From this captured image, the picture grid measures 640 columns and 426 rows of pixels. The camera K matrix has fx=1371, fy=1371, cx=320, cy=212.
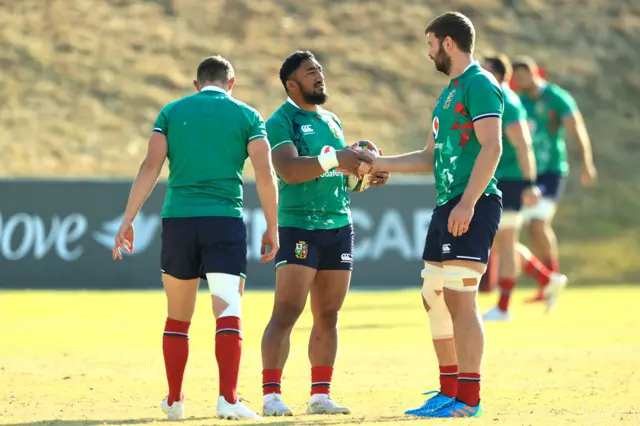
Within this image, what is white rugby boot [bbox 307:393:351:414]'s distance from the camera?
809 centimetres

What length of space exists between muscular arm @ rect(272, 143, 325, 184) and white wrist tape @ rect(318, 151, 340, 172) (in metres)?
0.02

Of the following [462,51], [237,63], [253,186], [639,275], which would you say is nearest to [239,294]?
[462,51]

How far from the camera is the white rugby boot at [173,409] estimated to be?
7.82m

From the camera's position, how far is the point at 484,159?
A: 7.68 m

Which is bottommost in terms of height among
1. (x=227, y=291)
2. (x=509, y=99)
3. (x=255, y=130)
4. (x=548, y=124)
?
(x=227, y=291)

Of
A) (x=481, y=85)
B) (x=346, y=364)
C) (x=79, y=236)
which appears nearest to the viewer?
(x=481, y=85)

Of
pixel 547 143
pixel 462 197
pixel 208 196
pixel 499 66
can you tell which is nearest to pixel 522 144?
pixel 499 66

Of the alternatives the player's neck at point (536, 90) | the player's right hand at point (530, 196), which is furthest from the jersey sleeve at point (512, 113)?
the player's neck at point (536, 90)

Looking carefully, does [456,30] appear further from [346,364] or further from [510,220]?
[510,220]

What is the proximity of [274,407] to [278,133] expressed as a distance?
5.40 feet

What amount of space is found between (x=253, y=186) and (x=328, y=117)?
1094 cm

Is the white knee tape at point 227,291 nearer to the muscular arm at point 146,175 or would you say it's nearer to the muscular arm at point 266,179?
the muscular arm at point 266,179

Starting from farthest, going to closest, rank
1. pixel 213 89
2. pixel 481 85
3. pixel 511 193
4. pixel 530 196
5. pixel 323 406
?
pixel 511 193
pixel 530 196
pixel 323 406
pixel 213 89
pixel 481 85

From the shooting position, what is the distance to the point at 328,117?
861 centimetres
